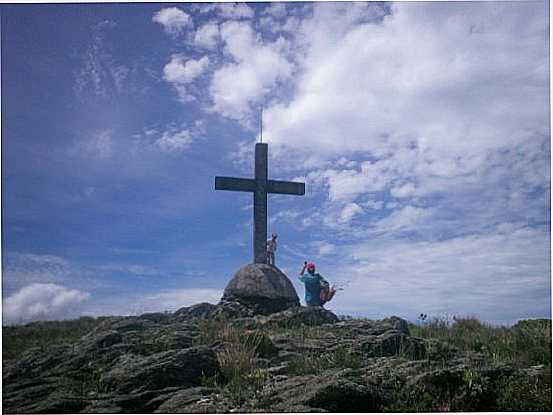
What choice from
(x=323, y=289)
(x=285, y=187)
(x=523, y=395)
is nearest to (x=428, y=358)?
(x=523, y=395)

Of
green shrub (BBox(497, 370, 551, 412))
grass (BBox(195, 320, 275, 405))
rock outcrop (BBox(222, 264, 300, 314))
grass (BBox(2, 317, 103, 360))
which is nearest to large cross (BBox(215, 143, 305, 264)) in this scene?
rock outcrop (BBox(222, 264, 300, 314))

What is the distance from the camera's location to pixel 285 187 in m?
14.6

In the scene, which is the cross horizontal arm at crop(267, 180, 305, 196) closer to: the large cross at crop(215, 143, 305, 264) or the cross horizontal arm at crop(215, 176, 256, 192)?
the large cross at crop(215, 143, 305, 264)

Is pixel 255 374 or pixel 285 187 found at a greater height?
pixel 285 187

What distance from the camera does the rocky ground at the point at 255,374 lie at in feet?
25.2

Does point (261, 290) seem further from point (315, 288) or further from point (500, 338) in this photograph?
point (500, 338)

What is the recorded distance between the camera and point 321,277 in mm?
13984

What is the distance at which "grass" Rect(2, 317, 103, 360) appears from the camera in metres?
11.3

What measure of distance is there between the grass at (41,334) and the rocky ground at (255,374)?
55.0 inches

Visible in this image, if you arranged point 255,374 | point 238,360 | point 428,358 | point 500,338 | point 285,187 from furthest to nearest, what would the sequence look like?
point 285,187 → point 500,338 → point 428,358 → point 238,360 → point 255,374

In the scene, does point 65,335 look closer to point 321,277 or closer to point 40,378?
point 40,378

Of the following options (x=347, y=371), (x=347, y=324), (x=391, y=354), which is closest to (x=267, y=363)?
(x=347, y=371)

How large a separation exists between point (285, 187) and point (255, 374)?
6.83 meters

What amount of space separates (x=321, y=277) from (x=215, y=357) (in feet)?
18.0
